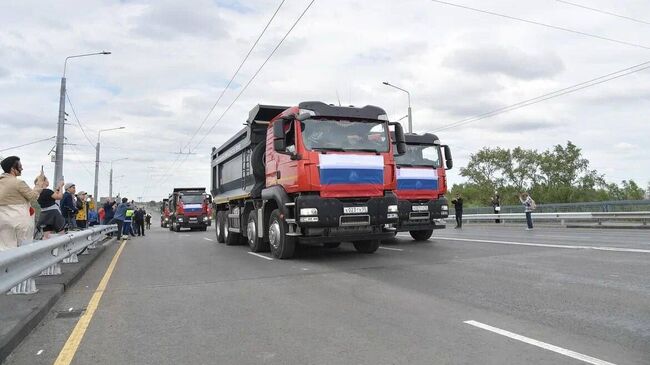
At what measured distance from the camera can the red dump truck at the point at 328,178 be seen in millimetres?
9805

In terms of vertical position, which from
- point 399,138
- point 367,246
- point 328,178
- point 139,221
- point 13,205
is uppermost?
point 399,138

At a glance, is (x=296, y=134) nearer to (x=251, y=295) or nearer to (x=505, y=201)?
(x=251, y=295)

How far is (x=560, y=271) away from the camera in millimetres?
7855

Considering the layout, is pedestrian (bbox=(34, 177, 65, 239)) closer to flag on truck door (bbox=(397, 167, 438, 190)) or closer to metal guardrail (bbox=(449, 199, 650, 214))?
flag on truck door (bbox=(397, 167, 438, 190))

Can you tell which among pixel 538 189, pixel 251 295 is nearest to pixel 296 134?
pixel 251 295

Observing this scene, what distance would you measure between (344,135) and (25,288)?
6282 mm

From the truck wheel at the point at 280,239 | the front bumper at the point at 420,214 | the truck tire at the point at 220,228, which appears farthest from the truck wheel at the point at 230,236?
the front bumper at the point at 420,214

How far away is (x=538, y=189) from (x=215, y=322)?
68.4 meters

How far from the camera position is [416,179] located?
1431 centimetres

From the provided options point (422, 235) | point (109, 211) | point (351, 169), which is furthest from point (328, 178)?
point (109, 211)

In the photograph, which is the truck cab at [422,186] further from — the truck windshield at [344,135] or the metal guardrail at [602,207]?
the metal guardrail at [602,207]

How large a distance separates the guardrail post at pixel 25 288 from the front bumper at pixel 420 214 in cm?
895

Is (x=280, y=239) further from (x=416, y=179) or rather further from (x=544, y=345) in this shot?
(x=544, y=345)

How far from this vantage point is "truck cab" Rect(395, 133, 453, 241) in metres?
13.9
